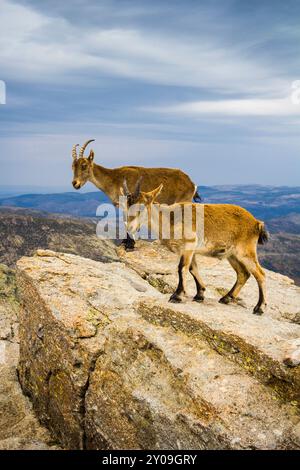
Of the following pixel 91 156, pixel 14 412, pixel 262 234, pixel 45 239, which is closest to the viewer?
pixel 14 412

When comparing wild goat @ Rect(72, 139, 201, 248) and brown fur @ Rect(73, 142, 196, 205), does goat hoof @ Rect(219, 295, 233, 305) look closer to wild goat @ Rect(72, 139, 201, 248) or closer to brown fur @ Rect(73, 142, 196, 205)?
wild goat @ Rect(72, 139, 201, 248)

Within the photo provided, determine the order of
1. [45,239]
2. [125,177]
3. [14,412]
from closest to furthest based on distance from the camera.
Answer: [14,412]
[125,177]
[45,239]

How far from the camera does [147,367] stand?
1086cm

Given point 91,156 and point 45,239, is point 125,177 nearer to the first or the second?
point 91,156

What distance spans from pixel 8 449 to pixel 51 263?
5.90 meters

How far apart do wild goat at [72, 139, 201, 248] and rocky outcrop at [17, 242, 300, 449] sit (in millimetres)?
6488

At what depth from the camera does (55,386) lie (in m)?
12.4

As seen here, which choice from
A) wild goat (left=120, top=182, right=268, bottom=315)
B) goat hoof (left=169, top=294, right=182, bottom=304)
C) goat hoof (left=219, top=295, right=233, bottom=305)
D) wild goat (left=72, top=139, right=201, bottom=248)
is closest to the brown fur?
wild goat (left=72, top=139, right=201, bottom=248)

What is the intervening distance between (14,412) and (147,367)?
17.9ft

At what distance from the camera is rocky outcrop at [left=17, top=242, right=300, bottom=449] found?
9492 mm

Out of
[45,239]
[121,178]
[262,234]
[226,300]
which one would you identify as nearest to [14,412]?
[226,300]

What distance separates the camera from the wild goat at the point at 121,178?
68.2ft

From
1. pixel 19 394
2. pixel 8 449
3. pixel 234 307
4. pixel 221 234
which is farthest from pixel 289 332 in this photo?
pixel 19 394
